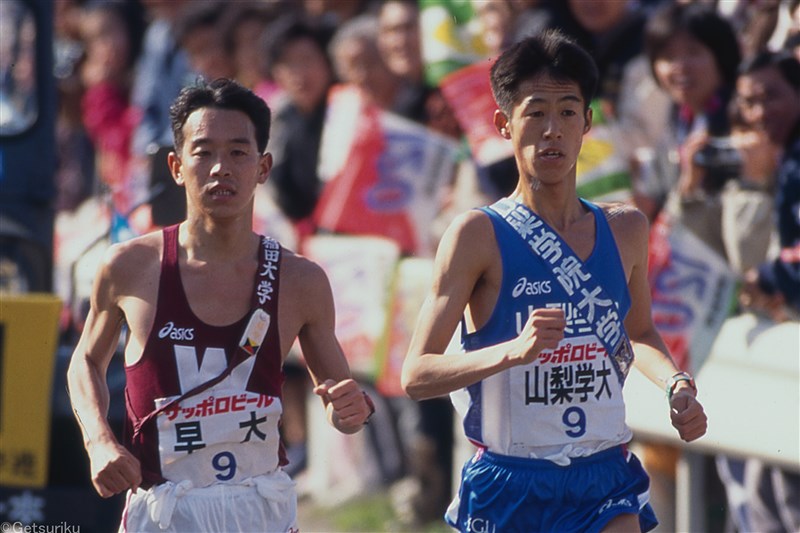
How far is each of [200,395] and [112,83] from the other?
28.6 ft

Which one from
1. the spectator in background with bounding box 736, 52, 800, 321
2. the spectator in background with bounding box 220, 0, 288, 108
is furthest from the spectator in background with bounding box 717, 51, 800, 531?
the spectator in background with bounding box 220, 0, 288, 108

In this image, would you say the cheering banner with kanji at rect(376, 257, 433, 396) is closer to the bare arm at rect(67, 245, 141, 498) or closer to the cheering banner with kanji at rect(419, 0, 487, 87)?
the cheering banner with kanji at rect(419, 0, 487, 87)

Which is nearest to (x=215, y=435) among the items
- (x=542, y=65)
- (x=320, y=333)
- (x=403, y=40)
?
(x=320, y=333)

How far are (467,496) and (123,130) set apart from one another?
847cm

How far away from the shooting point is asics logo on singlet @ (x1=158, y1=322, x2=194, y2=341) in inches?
197

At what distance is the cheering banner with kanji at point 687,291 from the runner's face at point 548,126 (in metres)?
2.71

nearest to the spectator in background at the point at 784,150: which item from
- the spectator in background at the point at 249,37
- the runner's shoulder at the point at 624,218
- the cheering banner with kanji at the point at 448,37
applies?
the cheering banner with kanji at the point at 448,37

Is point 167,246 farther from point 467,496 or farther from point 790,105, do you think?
point 790,105

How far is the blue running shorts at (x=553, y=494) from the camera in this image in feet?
16.7

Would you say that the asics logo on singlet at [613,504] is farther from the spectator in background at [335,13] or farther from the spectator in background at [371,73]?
the spectator in background at [335,13]

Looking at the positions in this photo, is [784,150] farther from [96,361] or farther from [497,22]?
[96,361]

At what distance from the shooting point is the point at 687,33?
7.94 m

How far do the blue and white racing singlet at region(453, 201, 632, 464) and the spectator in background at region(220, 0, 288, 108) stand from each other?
240 inches

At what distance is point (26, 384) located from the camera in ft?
26.3
